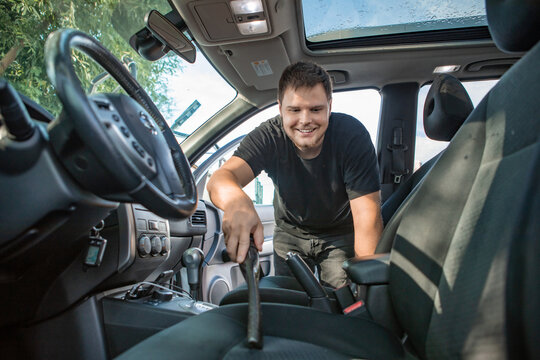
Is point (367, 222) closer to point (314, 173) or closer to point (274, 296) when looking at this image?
point (314, 173)

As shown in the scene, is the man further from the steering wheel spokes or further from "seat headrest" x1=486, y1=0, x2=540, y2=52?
"seat headrest" x1=486, y1=0, x2=540, y2=52

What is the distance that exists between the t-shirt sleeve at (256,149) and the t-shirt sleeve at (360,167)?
414 mm

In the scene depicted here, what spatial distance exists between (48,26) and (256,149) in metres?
1.14

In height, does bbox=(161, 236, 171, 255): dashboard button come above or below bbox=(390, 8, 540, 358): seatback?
below

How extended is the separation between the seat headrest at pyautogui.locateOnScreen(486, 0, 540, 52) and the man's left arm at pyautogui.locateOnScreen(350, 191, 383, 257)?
0.94 metres

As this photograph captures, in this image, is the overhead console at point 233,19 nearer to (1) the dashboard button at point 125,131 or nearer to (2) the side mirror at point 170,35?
(2) the side mirror at point 170,35

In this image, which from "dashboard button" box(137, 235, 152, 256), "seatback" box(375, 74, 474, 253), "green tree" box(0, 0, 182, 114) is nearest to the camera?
"seatback" box(375, 74, 474, 253)

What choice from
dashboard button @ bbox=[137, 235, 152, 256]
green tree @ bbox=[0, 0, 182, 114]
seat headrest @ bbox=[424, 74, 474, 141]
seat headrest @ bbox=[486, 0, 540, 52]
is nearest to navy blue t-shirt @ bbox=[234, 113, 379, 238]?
seat headrest @ bbox=[424, 74, 474, 141]

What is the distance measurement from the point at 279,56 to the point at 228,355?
66.8 inches

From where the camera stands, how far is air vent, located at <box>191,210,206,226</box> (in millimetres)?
1979

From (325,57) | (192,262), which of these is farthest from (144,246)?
(325,57)

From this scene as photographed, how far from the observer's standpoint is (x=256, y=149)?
1690 mm

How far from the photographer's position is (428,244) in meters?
0.74

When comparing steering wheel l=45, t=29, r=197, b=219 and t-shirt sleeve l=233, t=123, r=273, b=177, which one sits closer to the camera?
steering wheel l=45, t=29, r=197, b=219
